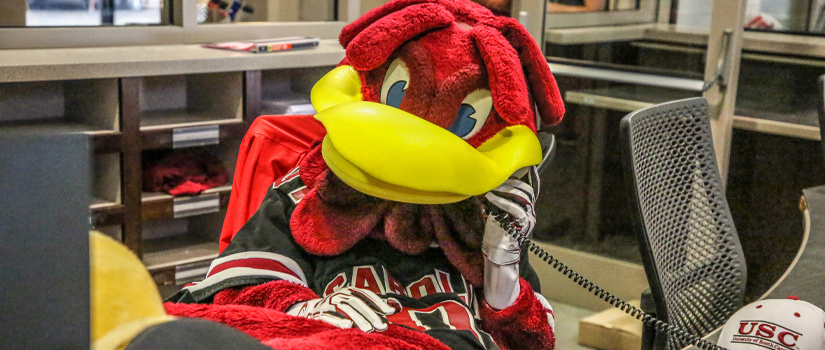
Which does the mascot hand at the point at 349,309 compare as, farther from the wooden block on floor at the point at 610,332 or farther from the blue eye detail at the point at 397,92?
the wooden block on floor at the point at 610,332

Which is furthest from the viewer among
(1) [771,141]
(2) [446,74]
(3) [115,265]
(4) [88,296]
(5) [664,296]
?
(1) [771,141]

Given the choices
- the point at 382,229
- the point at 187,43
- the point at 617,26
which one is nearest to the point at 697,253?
the point at 382,229

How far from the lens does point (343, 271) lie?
3.98 feet

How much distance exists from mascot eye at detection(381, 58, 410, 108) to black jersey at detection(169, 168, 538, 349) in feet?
0.70

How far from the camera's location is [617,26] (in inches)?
111

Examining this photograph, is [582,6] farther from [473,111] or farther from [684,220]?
[473,111]

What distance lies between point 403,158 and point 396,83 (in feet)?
0.80

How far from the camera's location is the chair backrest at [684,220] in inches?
53.7

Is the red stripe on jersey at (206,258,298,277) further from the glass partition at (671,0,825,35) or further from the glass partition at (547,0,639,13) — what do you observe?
the glass partition at (671,0,825,35)

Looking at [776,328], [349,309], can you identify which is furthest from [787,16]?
[349,309]

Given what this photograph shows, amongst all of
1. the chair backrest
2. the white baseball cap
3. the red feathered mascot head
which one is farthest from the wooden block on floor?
the red feathered mascot head

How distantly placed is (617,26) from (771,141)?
0.75 metres

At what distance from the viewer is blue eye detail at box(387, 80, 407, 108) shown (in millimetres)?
1197

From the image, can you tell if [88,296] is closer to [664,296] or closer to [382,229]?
[382,229]
